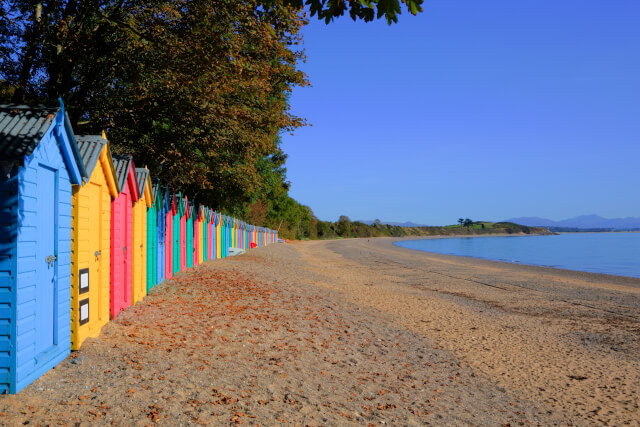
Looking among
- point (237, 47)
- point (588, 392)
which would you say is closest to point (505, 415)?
point (588, 392)


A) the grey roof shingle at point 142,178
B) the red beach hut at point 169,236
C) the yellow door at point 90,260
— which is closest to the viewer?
the yellow door at point 90,260

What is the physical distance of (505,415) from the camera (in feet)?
19.7

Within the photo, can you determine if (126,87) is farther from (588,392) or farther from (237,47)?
(588,392)

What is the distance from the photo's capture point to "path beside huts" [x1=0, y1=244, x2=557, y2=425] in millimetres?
4895

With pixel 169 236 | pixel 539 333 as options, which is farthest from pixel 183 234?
pixel 539 333

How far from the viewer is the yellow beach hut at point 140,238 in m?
9.88

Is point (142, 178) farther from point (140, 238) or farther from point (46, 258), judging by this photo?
point (46, 258)

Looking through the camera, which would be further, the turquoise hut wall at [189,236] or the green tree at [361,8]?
the turquoise hut wall at [189,236]

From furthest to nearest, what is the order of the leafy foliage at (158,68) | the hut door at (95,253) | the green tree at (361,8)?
the leafy foliage at (158,68), the hut door at (95,253), the green tree at (361,8)

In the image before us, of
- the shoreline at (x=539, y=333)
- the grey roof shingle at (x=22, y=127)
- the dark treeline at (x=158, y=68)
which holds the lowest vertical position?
the shoreline at (x=539, y=333)

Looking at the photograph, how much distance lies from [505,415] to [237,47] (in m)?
9.57

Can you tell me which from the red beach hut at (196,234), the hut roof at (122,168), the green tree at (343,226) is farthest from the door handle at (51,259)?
the green tree at (343,226)

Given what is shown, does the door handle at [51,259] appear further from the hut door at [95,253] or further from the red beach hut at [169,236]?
the red beach hut at [169,236]

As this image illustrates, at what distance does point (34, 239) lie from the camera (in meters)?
5.13
